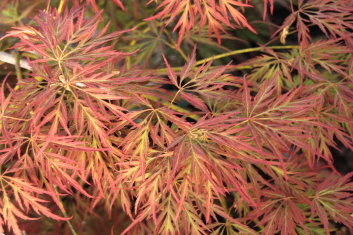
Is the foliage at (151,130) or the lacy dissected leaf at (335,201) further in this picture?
the lacy dissected leaf at (335,201)

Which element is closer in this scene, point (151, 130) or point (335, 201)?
point (151, 130)

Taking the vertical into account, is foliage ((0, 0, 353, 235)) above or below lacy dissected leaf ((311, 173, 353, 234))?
above

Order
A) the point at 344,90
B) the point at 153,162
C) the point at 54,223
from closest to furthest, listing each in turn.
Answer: the point at 153,162
the point at 344,90
the point at 54,223

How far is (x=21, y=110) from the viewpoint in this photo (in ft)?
2.72

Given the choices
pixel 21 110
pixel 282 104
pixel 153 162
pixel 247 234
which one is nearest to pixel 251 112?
pixel 282 104

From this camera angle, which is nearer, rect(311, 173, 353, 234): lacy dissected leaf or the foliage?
the foliage

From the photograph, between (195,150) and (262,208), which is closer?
(195,150)

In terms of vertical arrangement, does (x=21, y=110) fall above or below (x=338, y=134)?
above

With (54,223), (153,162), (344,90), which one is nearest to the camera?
(153,162)

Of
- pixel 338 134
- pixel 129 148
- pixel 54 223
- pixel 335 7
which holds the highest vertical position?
pixel 335 7

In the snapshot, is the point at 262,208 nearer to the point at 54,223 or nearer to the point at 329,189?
the point at 329,189

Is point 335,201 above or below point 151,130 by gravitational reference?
below

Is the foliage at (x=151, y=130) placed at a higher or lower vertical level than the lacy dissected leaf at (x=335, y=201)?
higher

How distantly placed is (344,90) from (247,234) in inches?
15.9
